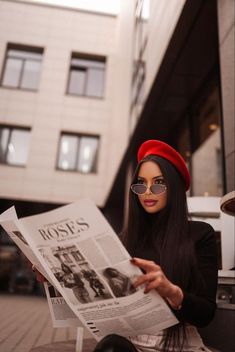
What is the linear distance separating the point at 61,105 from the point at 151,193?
1093 centimetres

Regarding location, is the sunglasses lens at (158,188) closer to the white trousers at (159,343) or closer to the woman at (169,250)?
the woman at (169,250)

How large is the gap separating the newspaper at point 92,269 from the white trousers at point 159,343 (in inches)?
4.8

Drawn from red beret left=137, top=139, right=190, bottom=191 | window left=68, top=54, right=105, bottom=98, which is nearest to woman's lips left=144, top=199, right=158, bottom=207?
red beret left=137, top=139, right=190, bottom=191

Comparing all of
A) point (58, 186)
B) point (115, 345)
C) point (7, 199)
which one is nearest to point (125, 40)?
point (58, 186)

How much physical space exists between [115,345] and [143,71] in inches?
271

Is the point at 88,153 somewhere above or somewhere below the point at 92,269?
above

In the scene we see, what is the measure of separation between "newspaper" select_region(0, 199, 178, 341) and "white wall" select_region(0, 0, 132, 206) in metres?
9.46

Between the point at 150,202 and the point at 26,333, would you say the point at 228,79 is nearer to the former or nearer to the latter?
the point at 150,202

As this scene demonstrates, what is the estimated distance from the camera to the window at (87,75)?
12.4 metres

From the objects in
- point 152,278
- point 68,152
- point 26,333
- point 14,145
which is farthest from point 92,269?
point 14,145

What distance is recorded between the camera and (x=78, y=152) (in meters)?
11.9

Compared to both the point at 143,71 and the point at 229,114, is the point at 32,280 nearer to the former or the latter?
the point at 143,71

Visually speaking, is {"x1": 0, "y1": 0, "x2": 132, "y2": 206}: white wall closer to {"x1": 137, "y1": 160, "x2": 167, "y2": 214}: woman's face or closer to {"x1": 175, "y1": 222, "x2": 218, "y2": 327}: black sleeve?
{"x1": 137, "y1": 160, "x2": 167, "y2": 214}: woman's face

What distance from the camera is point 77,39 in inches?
487
